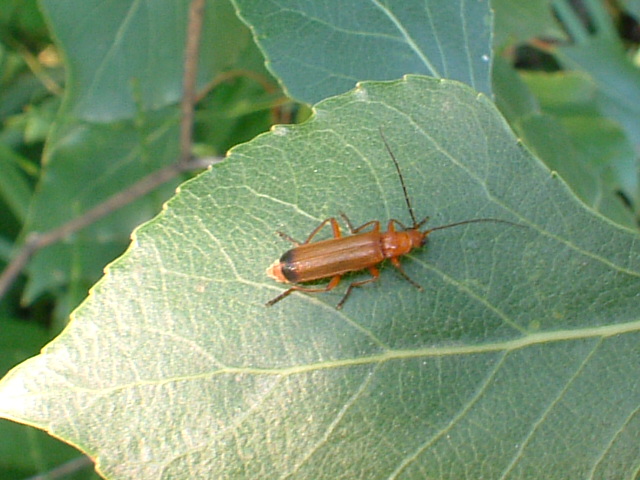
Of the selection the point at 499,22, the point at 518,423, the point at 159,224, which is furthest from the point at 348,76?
the point at 499,22

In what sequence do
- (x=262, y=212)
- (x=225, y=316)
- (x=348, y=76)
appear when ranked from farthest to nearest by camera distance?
(x=348, y=76) < (x=262, y=212) < (x=225, y=316)

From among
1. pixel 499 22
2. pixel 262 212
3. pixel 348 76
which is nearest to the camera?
pixel 262 212

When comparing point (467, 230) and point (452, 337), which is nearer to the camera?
point (452, 337)

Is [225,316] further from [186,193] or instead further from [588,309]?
[588,309]

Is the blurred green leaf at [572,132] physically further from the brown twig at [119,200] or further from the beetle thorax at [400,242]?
the brown twig at [119,200]

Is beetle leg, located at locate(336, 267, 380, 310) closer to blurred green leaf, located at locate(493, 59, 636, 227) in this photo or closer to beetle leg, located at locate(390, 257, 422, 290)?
beetle leg, located at locate(390, 257, 422, 290)

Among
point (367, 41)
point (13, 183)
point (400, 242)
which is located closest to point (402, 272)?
point (400, 242)

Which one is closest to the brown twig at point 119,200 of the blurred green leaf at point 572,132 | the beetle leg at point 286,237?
the beetle leg at point 286,237
